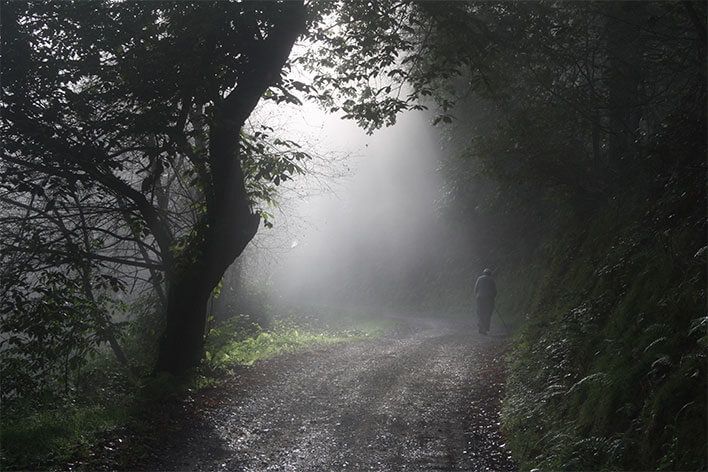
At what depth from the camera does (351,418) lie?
8125 mm

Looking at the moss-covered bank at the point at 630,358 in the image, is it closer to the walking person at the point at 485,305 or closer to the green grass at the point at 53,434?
the green grass at the point at 53,434

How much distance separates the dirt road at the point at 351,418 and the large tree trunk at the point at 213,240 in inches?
40.2

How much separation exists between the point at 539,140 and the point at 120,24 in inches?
350

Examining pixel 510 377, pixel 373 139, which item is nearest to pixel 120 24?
pixel 510 377

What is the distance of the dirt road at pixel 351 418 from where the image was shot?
6582 mm

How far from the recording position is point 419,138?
37688mm

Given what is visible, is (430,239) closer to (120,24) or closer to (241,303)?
(241,303)

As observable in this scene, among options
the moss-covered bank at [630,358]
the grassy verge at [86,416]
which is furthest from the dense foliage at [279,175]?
the grassy verge at [86,416]

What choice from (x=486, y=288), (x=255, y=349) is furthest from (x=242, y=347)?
(x=486, y=288)

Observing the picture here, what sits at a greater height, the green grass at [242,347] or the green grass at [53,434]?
the green grass at [242,347]

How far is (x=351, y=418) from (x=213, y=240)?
3585 millimetres

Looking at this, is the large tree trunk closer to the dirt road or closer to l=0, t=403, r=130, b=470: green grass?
the dirt road

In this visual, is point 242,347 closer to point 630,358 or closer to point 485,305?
point 485,305

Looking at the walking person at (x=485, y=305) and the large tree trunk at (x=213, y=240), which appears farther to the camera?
the walking person at (x=485, y=305)
